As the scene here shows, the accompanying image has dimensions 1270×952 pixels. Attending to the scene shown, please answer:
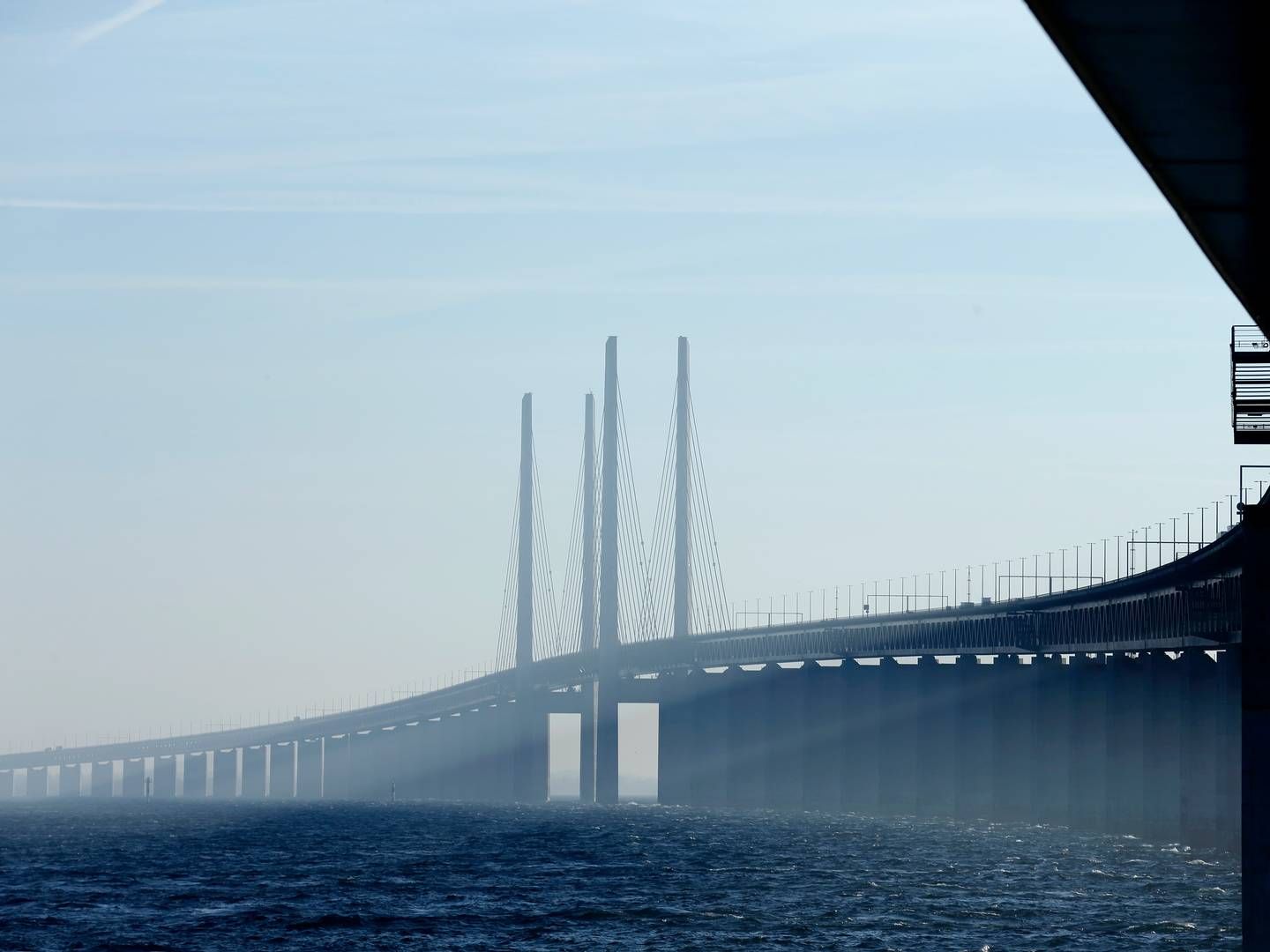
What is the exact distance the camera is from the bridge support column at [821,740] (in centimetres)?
15675

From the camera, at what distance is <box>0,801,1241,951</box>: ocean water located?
5153cm

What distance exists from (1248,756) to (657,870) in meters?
51.2

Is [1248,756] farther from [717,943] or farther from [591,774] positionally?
[591,774]

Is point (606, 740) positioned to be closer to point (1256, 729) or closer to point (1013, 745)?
point (1013, 745)

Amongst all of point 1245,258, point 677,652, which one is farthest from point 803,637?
point 1245,258

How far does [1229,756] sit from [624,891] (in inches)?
1241

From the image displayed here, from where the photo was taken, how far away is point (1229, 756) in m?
87.8

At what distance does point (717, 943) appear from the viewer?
4950cm

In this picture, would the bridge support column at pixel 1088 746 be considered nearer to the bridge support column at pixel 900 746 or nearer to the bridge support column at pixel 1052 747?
the bridge support column at pixel 1052 747

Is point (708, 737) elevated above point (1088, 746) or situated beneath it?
situated beneath

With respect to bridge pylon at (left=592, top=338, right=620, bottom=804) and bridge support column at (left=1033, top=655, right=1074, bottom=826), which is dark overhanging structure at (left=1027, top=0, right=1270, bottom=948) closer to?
bridge support column at (left=1033, top=655, right=1074, bottom=826)

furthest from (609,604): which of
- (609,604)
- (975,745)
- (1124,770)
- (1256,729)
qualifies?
(1256,729)

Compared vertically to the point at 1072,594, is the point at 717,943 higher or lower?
lower

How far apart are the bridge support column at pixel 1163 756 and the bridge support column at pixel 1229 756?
652 centimetres
